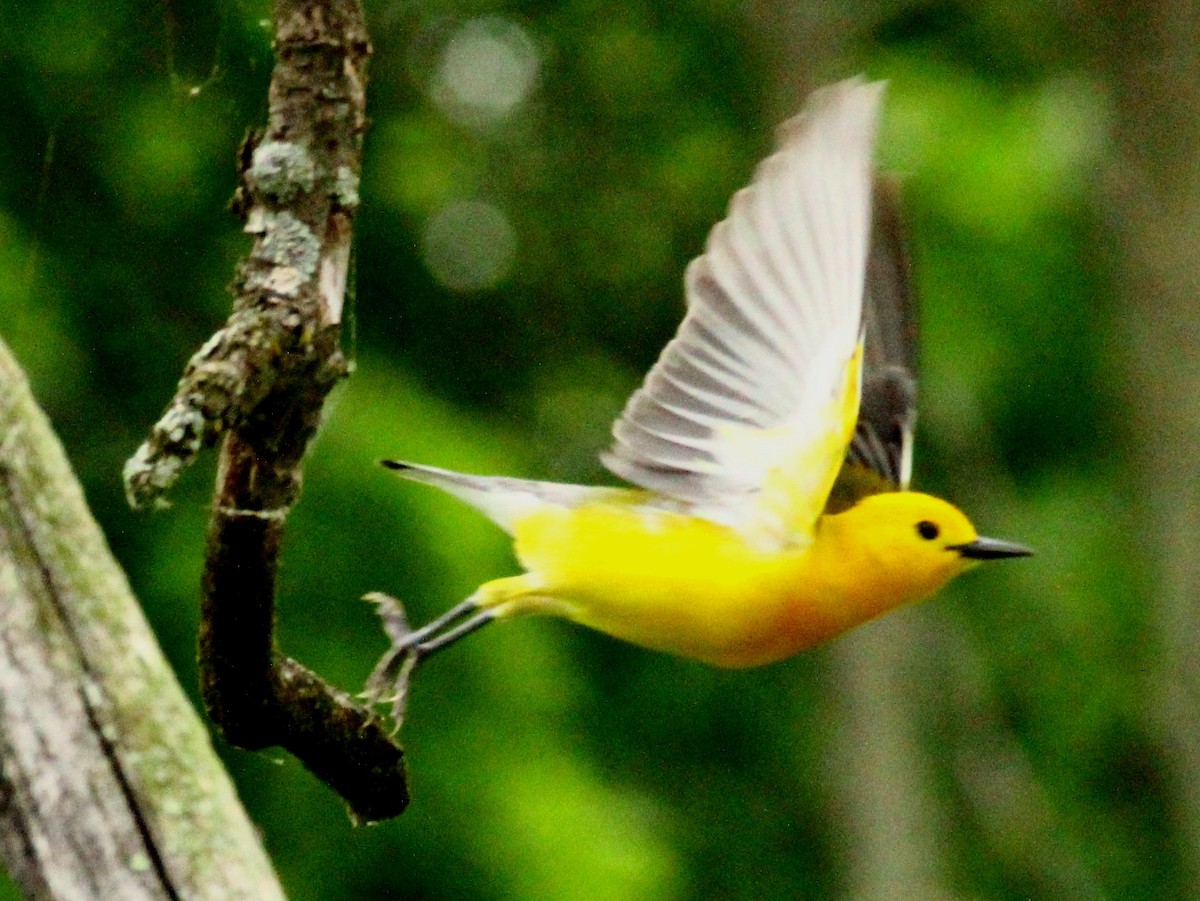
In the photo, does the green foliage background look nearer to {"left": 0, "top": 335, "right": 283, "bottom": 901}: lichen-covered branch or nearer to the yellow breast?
the yellow breast

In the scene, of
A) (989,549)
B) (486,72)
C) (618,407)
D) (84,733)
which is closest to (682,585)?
(989,549)

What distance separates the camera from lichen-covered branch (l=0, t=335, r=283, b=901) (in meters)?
2.61

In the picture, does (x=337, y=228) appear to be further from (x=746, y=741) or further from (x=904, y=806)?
(x=746, y=741)

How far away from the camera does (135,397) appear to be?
6.50 meters

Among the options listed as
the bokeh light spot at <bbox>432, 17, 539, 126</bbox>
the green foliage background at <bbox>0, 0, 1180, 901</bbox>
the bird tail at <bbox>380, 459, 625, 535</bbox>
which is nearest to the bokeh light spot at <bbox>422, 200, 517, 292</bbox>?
the green foliage background at <bbox>0, 0, 1180, 901</bbox>

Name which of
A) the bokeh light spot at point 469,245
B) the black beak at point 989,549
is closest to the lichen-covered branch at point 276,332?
the black beak at point 989,549

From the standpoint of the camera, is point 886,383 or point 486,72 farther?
point 486,72

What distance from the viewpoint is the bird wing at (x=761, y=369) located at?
3.73 metres

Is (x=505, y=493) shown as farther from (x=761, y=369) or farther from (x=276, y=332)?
(x=276, y=332)

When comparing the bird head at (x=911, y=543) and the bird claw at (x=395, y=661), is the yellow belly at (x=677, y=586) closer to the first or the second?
the bird head at (x=911, y=543)

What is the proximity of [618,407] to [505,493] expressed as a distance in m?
3.87

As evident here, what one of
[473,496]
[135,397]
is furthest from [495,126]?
[473,496]

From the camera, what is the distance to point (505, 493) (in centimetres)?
408

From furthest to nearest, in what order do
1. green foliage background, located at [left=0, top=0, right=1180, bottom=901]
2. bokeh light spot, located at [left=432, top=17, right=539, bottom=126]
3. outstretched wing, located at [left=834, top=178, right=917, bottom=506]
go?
bokeh light spot, located at [left=432, top=17, right=539, bottom=126] < green foliage background, located at [left=0, top=0, right=1180, bottom=901] < outstretched wing, located at [left=834, top=178, right=917, bottom=506]
